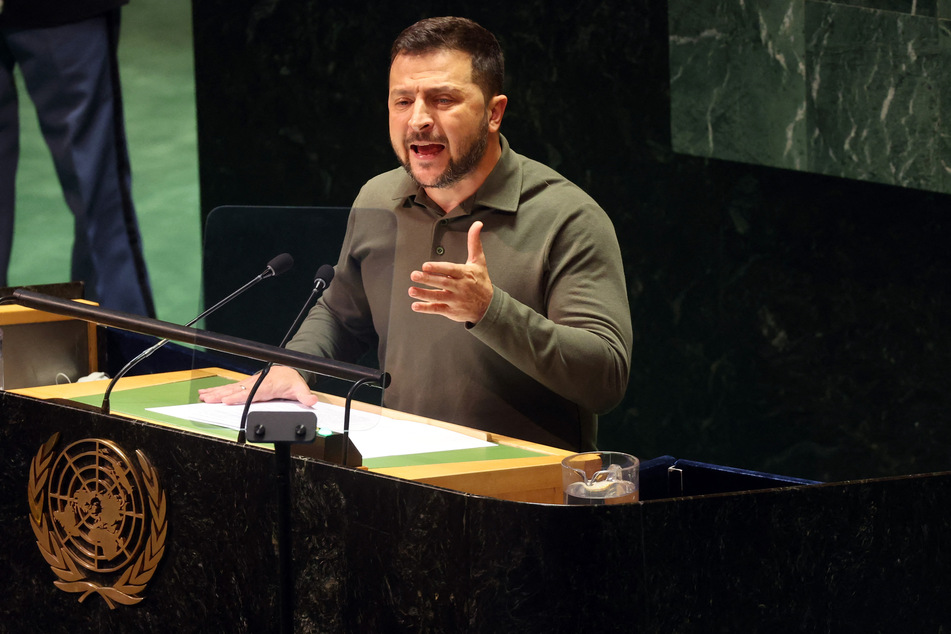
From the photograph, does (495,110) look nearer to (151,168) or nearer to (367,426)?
(367,426)

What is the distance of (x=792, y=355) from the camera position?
176 inches

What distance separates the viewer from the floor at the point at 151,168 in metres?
4.33

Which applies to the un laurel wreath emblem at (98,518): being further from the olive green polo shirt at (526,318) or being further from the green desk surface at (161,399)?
the olive green polo shirt at (526,318)

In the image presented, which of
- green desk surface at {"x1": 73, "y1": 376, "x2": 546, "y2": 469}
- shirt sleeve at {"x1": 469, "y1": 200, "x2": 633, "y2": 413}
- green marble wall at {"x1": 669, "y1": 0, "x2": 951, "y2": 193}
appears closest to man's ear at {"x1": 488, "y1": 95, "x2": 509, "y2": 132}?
shirt sleeve at {"x1": 469, "y1": 200, "x2": 633, "y2": 413}

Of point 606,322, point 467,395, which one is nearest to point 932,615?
point 606,322

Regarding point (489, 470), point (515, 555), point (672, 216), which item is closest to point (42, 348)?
point (489, 470)

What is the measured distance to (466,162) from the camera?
7.29ft

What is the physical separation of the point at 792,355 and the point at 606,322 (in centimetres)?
254

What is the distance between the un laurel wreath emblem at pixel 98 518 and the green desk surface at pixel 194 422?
8 cm

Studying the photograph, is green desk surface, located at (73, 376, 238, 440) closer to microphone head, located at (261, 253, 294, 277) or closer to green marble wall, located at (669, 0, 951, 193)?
microphone head, located at (261, 253, 294, 277)

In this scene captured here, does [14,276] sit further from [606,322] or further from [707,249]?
[606,322]

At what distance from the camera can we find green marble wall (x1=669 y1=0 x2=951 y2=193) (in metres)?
4.22

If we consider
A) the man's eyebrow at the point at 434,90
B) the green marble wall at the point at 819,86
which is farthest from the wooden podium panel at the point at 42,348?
the green marble wall at the point at 819,86

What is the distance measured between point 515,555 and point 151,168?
3431 mm
